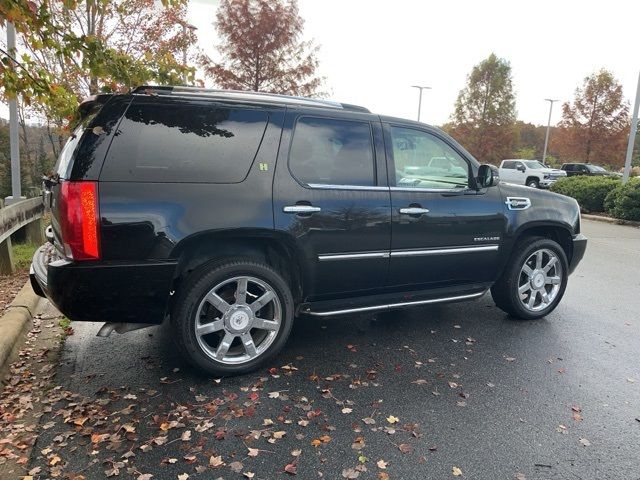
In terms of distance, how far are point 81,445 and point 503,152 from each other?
128 feet

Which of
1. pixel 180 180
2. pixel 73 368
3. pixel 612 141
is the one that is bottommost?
pixel 73 368

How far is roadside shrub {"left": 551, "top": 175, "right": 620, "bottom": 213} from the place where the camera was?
1703 centimetres

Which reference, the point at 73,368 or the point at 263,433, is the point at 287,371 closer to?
the point at 263,433

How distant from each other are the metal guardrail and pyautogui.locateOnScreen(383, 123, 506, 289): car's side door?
172 inches

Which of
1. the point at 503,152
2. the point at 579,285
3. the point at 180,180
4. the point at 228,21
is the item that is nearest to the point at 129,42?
the point at 228,21

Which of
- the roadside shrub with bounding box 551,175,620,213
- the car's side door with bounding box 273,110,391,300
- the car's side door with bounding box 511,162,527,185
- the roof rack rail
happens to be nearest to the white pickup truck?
the car's side door with bounding box 511,162,527,185

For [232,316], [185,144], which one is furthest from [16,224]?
[232,316]

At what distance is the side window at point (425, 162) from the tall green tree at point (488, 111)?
113 feet

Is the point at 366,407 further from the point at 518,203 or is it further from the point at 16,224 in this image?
the point at 16,224

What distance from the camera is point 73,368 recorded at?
3.83 metres

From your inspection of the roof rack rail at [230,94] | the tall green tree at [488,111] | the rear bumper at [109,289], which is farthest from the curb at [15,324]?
the tall green tree at [488,111]

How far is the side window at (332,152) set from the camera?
12.8ft

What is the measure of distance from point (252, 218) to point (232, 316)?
732mm

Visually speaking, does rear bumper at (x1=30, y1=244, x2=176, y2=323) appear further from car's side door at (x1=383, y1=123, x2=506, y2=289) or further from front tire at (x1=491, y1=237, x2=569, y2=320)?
front tire at (x1=491, y1=237, x2=569, y2=320)
